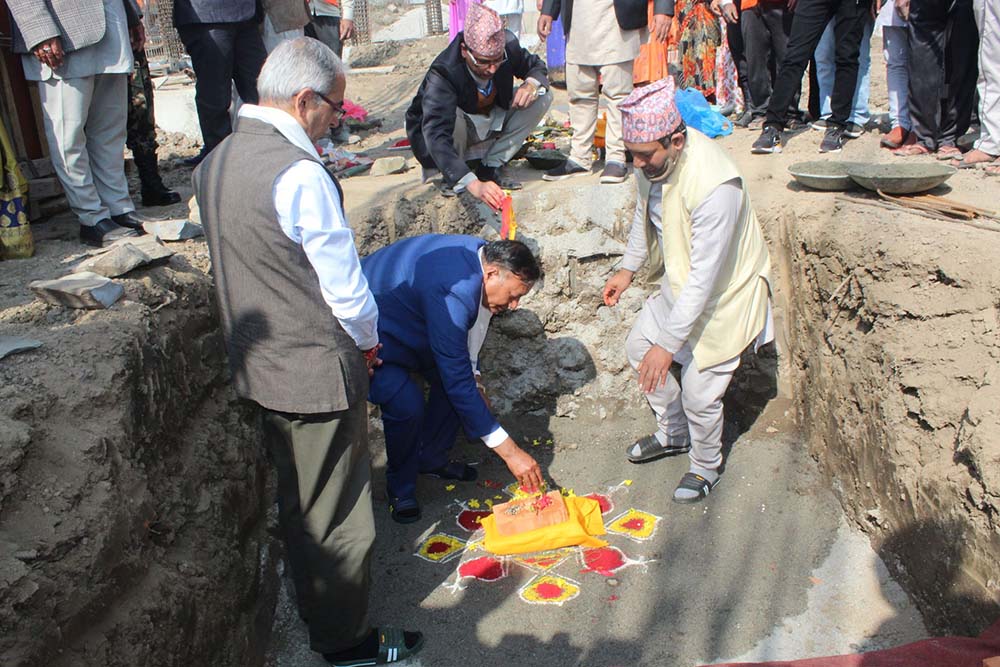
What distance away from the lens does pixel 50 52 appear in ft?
12.3

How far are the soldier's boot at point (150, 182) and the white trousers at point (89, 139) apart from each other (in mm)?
676

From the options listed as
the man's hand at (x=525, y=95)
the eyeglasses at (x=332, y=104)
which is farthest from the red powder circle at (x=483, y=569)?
the man's hand at (x=525, y=95)

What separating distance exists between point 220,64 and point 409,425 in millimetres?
2583

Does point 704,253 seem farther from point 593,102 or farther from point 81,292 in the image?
point 81,292

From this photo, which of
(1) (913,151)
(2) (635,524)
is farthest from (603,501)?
(1) (913,151)

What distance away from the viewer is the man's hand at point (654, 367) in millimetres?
3529

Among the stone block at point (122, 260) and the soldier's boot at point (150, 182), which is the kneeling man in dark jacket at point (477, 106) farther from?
the stone block at point (122, 260)

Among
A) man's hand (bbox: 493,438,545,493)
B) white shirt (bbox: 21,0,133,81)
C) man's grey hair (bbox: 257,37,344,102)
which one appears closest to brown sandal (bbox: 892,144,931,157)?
man's hand (bbox: 493,438,545,493)

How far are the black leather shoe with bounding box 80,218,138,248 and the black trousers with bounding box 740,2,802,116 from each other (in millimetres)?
4583

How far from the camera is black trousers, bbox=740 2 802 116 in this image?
6.20 m

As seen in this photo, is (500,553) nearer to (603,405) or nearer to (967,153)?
(603,405)

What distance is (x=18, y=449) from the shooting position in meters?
2.21

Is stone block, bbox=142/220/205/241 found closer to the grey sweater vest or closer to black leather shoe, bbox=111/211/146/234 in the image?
black leather shoe, bbox=111/211/146/234

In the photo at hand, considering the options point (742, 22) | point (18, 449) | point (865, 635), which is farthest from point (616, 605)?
point (742, 22)
